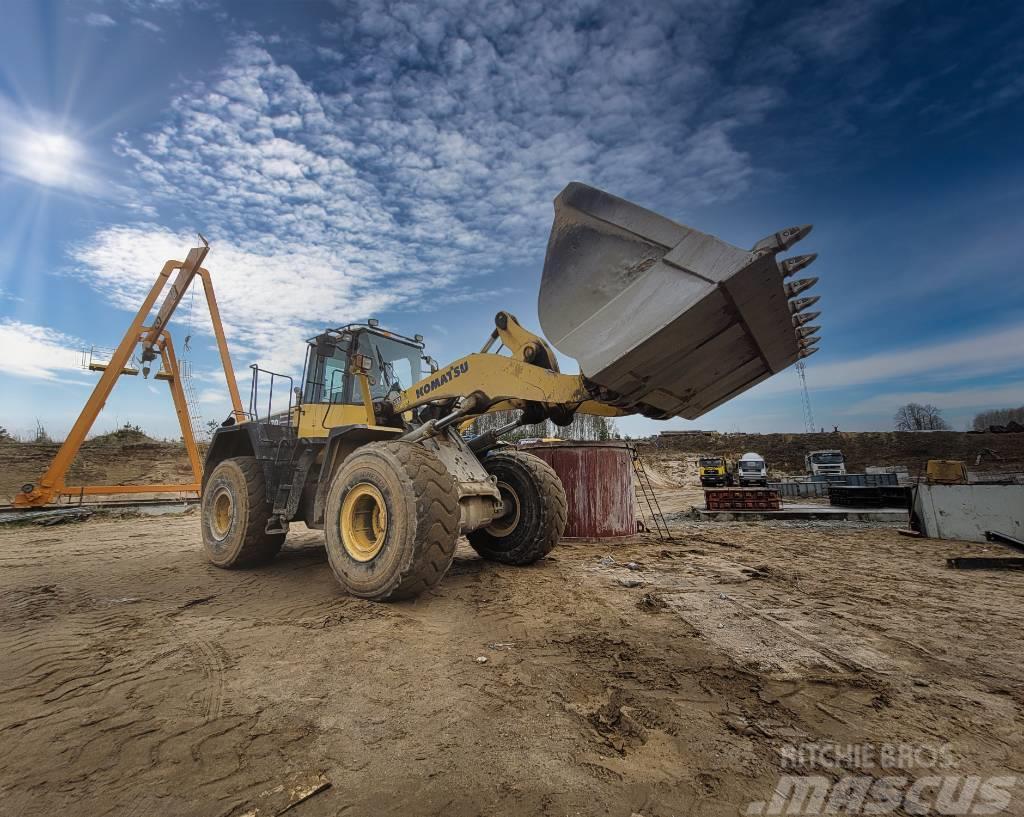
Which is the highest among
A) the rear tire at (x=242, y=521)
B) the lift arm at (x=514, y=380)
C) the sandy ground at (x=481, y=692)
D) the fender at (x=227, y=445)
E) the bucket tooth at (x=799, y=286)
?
the bucket tooth at (x=799, y=286)

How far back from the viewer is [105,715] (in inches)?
94.8

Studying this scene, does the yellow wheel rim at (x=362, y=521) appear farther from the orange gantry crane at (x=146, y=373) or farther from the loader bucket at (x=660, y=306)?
the orange gantry crane at (x=146, y=373)

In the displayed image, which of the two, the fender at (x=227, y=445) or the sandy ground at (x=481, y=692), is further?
the fender at (x=227, y=445)

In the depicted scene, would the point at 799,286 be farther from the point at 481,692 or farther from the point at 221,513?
the point at 221,513

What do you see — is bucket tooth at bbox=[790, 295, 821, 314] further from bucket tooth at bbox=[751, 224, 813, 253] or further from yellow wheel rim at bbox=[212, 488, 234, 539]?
yellow wheel rim at bbox=[212, 488, 234, 539]

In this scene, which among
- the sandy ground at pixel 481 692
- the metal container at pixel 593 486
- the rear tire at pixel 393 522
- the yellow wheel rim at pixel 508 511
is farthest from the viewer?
the metal container at pixel 593 486

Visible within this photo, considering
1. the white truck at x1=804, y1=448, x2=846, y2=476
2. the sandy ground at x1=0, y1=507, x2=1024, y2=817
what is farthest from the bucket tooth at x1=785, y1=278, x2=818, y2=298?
the white truck at x1=804, y1=448, x2=846, y2=476

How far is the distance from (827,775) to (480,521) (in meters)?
3.58

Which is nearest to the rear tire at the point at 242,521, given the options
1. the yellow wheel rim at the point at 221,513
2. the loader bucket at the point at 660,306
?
the yellow wheel rim at the point at 221,513

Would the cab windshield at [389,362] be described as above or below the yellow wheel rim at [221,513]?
above

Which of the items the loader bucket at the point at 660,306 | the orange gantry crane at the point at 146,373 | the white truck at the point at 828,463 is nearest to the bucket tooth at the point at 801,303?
the loader bucket at the point at 660,306

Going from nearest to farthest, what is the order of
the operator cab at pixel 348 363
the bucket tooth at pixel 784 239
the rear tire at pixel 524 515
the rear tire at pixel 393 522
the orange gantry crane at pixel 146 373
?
the bucket tooth at pixel 784 239 → the rear tire at pixel 393 522 → the rear tire at pixel 524 515 → the operator cab at pixel 348 363 → the orange gantry crane at pixel 146 373

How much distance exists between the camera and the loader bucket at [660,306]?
11.3ft

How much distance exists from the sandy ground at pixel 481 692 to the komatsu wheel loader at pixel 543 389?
2.51 feet
